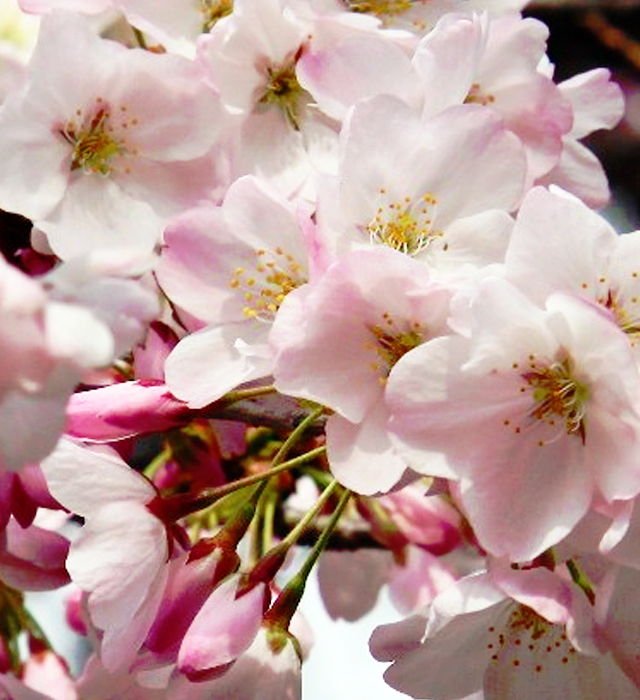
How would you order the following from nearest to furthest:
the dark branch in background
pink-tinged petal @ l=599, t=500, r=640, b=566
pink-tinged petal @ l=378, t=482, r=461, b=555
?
1. pink-tinged petal @ l=599, t=500, r=640, b=566
2. pink-tinged petal @ l=378, t=482, r=461, b=555
3. the dark branch in background

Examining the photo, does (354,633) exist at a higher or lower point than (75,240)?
lower

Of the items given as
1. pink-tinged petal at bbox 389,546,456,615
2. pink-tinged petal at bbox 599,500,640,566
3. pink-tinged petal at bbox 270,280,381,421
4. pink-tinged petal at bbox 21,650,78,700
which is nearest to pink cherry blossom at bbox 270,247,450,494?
pink-tinged petal at bbox 270,280,381,421

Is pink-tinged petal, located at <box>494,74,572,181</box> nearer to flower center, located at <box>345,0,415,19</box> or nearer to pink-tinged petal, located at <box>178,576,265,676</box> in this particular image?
flower center, located at <box>345,0,415,19</box>

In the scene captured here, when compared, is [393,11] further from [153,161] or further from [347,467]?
[347,467]

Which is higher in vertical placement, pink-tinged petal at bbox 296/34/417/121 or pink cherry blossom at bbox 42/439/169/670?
pink-tinged petal at bbox 296/34/417/121

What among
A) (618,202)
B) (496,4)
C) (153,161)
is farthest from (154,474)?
(618,202)

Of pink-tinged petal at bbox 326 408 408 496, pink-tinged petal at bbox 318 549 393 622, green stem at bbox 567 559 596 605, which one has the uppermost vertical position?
pink-tinged petal at bbox 326 408 408 496

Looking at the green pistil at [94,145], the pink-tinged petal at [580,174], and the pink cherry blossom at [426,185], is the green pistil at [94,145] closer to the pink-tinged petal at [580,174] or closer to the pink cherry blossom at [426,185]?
the pink cherry blossom at [426,185]

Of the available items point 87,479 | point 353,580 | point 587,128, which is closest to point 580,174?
point 587,128
